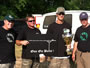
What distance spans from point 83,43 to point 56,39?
608mm

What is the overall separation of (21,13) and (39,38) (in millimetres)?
28463

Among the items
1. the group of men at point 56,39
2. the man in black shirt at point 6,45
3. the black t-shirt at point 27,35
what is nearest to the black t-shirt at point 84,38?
the group of men at point 56,39

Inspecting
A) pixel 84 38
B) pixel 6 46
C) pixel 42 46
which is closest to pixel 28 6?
pixel 42 46

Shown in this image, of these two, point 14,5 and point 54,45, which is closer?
point 54,45

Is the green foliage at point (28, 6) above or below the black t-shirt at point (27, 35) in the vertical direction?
below

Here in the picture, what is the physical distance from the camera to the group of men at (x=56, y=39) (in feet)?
15.6

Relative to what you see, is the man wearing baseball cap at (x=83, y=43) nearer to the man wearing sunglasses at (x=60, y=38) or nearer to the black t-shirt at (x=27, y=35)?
the man wearing sunglasses at (x=60, y=38)

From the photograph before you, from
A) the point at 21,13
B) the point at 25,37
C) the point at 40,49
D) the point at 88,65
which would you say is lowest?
the point at 21,13

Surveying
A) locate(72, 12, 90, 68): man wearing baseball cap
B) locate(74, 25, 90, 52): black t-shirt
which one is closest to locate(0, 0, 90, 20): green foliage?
locate(72, 12, 90, 68): man wearing baseball cap

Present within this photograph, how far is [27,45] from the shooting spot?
5.19m

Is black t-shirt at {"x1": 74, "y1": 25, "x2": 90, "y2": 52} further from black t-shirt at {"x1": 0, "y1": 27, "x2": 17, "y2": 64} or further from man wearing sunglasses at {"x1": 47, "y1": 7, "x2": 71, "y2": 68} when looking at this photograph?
black t-shirt at {"x1": 0, "y1": 27, "x2": 17, "y2": 64}

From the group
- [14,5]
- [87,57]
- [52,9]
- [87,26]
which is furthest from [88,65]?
[52,9]

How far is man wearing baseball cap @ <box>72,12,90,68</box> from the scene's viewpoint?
5273 mm

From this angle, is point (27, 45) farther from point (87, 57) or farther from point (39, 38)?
point (87, 57)
